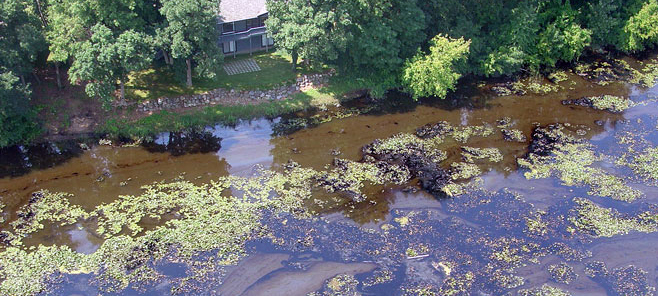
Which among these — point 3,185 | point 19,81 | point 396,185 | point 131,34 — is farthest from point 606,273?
point 19,81

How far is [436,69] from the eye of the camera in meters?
54.2

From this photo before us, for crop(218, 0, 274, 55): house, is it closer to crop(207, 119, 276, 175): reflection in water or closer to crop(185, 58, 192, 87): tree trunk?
crop(185, 58, 192, 87): tree trunk

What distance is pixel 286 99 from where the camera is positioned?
5609cm

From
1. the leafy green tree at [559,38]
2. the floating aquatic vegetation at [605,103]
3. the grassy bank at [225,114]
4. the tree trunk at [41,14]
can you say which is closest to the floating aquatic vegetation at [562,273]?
the floating aquatic vegetation at [605,103]

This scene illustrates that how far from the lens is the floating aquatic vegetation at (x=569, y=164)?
4459 cm

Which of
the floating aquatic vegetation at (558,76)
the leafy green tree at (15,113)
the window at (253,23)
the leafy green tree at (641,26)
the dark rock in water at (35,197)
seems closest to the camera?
the dark rock in water at (35,197)

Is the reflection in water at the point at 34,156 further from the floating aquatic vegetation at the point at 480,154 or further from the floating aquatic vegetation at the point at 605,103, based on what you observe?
the floating aquatic vegetation at the point at 605,103

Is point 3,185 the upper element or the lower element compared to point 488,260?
upper

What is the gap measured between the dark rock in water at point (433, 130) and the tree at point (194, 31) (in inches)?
770

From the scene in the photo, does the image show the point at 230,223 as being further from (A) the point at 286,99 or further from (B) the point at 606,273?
(B) the point at 606,273

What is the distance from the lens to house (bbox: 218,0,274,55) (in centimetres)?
5728

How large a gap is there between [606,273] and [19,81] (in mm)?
47550

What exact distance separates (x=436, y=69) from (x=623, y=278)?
994 inches

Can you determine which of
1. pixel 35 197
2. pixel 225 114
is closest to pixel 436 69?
pixel 225 114
